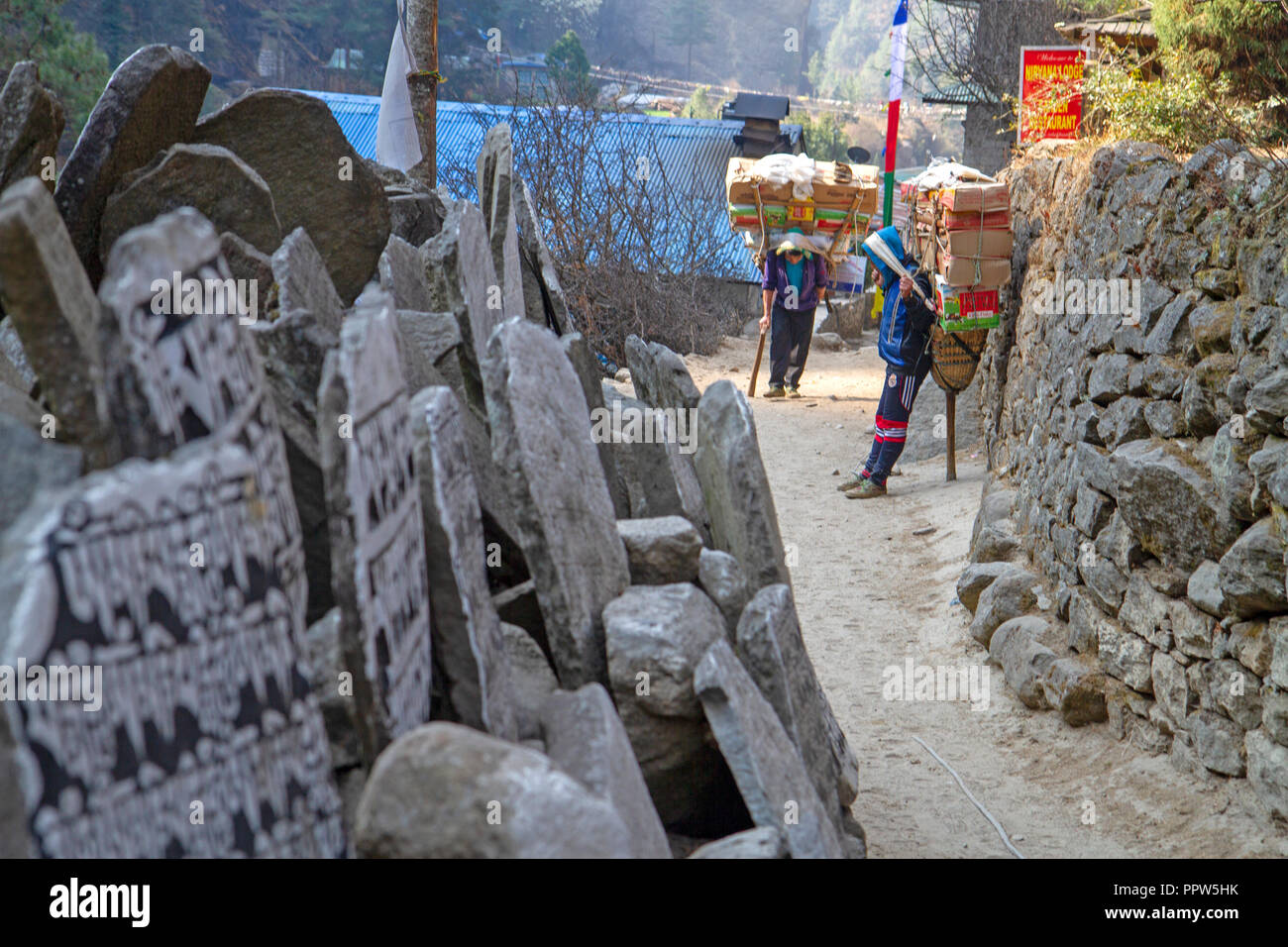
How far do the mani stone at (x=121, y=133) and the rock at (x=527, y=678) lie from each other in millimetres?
1344

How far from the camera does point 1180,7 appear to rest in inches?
228

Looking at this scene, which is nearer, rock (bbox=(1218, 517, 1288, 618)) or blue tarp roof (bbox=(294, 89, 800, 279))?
rock (bbox=(1218, 517, 1288, 618))

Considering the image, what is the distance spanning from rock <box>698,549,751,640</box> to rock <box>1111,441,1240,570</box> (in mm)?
2059

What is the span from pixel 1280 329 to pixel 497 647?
9.24 ft

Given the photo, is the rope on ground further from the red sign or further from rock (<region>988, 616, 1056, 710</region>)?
the red sign

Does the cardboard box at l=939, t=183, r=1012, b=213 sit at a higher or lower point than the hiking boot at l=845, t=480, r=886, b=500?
higher

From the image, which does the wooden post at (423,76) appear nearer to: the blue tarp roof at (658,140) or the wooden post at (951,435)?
the wooden post at (951,435)

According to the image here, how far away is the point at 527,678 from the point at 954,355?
6.02 metres

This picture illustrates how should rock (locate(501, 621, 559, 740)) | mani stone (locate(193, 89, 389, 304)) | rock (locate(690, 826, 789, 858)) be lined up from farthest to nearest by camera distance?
mani stone (locate(193, 89, 389, 304)), rock (locate(501, 621, 559, 740)), rock (locate(690, 826, 789, 858))

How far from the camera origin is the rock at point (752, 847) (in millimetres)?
1585

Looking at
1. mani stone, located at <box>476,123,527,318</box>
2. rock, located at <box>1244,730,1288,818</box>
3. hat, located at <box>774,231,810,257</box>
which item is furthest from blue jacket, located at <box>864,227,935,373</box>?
rock, located at <box>1244,730,1288,818</box>

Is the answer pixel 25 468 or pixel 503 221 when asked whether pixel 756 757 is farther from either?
pixel 503 221

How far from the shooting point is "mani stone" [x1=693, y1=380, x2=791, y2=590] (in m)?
2.58
